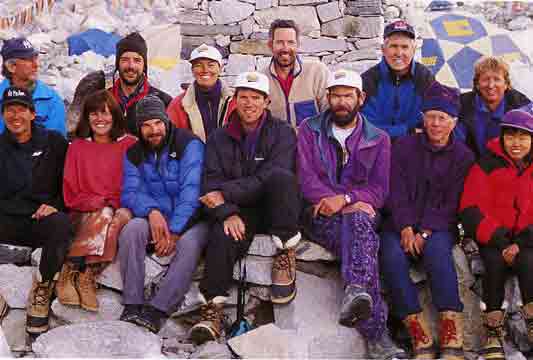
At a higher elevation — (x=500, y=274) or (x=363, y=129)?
(x=363, y=129)

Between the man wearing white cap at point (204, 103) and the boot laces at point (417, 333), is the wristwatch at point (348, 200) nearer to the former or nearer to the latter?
the boot laces at point (417, 333)

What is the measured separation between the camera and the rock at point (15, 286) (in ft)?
15.1

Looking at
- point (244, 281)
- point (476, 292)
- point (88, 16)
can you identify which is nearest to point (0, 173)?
point (244, 281)

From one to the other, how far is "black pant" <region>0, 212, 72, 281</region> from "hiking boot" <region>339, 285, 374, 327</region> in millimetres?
1898

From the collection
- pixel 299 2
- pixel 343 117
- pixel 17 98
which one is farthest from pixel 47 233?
pixel 299 2

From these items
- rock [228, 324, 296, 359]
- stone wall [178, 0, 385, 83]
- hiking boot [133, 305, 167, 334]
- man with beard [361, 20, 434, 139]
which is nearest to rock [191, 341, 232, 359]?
rock [228, 324, 296, 359]

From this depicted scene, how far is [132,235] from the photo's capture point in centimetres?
439

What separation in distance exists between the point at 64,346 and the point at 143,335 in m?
0.48

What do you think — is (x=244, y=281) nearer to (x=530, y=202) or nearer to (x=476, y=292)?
(x=476, y=292)

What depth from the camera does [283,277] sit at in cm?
432

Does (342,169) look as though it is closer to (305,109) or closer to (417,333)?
(305,109)

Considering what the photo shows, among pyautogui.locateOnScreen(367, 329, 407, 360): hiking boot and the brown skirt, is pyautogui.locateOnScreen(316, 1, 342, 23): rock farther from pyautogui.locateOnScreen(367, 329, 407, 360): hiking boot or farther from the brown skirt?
pyautogui.locateOnScreen(367, 329, 407, 360): hiking boot

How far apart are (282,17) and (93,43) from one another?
5876mm

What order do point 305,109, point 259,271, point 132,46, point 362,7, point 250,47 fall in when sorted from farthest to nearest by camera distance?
point 250,47 → point 362,7 → point 132,46 → point 305,109 → point 259,271
